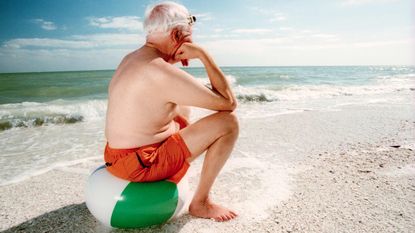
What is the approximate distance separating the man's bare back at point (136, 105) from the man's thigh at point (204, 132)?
22 centimetres

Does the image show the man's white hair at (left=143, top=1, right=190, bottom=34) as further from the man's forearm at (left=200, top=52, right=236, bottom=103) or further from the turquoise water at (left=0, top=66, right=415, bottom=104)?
the turquoise water at (left=0, top=66, right=415, bottom=104)

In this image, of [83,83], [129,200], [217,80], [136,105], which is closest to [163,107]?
[136,105]

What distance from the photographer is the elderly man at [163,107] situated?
7.86ft

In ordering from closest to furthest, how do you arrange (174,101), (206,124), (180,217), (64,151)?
(174,101), (206,124), (180,217), (64,151)

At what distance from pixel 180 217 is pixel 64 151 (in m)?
3.05

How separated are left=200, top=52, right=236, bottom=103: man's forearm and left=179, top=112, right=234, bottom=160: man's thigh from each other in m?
0.16

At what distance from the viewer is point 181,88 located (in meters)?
2.39

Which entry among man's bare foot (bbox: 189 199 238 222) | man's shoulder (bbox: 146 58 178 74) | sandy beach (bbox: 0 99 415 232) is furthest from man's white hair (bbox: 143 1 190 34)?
sandy beach (bbox: 0 99 415 232)

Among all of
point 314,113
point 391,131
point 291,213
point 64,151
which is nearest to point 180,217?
point 291,213

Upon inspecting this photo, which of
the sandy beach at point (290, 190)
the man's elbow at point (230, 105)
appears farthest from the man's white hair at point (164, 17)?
the sandy beach at point (290, 190)

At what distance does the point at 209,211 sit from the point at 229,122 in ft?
2.61

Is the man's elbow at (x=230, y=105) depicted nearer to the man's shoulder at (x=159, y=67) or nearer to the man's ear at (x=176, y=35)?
the man's shoulder at (x=159, y=67)

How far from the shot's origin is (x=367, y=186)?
3.47 m

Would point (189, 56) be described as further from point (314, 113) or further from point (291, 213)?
point (314, 113)
